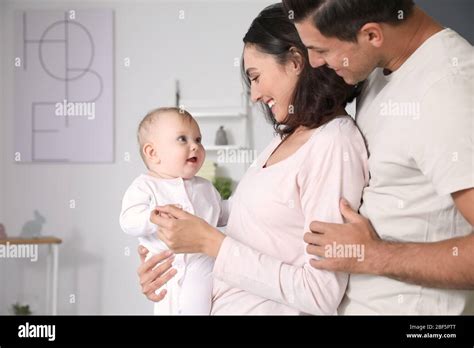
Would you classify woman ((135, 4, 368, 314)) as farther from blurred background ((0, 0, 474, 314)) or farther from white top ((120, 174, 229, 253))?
blurred background ((0, 0, 474, 314))

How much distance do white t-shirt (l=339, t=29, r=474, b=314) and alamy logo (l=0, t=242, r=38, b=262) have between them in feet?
3.60

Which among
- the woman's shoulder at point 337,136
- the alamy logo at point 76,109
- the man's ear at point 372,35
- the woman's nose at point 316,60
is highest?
the man's ear at point 372,35

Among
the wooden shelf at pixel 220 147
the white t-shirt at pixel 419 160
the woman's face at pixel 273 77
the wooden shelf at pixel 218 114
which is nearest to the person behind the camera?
the white t-shirt at pixel 419 160

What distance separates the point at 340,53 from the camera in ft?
2.88

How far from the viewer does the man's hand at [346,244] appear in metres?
0.81

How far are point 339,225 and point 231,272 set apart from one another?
0.17 m

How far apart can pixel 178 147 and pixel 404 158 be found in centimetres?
44

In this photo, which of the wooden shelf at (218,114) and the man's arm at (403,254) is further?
the wooden shelf at (218,114)

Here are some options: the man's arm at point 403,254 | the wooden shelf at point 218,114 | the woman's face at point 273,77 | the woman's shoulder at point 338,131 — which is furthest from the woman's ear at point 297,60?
the wooden shelf at point 218,114

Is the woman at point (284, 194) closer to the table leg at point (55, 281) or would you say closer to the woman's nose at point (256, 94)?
the woman's nose at point (256, 94)

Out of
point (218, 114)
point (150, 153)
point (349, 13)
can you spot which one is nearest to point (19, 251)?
point (218, 114)

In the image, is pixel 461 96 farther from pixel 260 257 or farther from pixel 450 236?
pixel 260 257

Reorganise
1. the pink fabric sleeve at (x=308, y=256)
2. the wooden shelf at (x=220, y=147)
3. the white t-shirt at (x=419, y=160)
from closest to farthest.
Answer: the white t-shirt at (x=419, y=160) < the pink fabric sleeve at (x=308, y=256) < the wooden shelf at (x=220, y=147)
